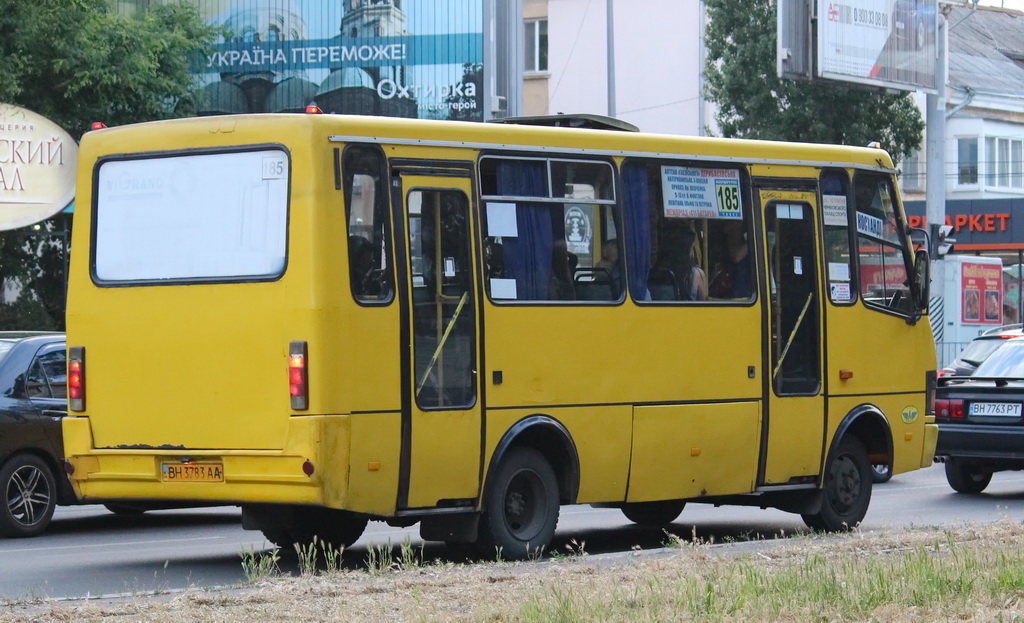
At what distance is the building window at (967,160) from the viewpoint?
56562 millimetres

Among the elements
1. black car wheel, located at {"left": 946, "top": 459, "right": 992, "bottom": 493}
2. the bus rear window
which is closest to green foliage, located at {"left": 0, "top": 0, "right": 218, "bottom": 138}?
black car wheel, located at {"left": 946, "top": 459, "right": 992, "bottom": 493}

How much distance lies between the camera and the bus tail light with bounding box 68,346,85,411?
37.2 feet

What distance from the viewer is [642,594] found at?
332 inches

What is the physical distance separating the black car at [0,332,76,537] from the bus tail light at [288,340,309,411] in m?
4.11

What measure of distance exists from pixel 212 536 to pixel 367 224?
4.76m

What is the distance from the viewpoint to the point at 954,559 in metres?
9.55

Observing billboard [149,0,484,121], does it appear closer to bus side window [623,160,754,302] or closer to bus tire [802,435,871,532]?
bus tire [802,435,871,532]

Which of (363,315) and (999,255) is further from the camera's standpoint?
(999,255)

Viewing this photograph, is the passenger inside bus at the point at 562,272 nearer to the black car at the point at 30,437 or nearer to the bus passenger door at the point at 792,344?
the bus passenger door at the point at 792,344

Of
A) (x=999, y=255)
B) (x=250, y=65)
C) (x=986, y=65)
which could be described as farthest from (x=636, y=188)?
(x=986, y=65)

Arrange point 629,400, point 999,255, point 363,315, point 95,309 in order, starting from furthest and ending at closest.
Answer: point 999,255 → point 629,400 → point 95,309 → point 363,315

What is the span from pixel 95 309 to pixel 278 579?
9.48 feet

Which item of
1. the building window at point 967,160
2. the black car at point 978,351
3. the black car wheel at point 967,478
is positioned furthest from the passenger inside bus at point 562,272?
the building window at point 967,160

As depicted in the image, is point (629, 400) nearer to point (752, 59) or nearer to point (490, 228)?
point (490, 228)
